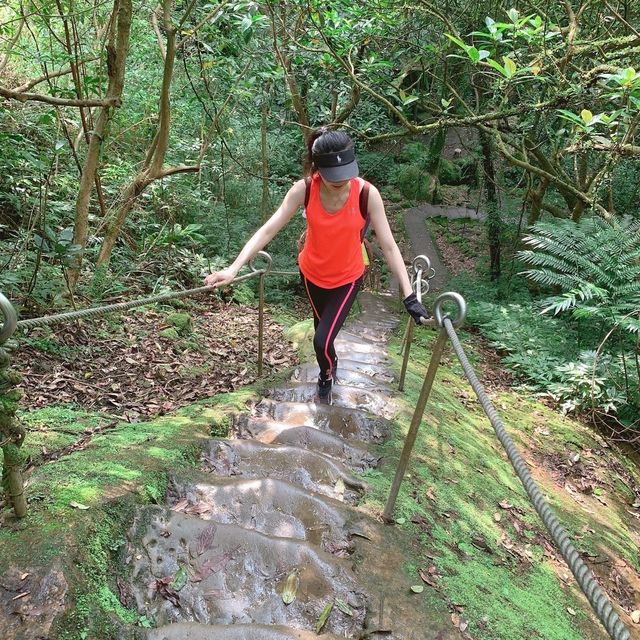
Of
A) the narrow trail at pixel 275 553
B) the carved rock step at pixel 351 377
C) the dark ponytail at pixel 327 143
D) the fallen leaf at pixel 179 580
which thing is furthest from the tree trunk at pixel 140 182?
the fallen leaf at pixel 179 580

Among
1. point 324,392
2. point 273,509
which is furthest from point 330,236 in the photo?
point 273,509

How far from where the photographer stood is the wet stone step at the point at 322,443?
3.18 meters

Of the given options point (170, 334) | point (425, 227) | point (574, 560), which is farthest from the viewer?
point (425, 227)

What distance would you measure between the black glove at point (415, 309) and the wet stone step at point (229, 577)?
48.3 inches

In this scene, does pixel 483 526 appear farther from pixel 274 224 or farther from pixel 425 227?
pixel 425 227

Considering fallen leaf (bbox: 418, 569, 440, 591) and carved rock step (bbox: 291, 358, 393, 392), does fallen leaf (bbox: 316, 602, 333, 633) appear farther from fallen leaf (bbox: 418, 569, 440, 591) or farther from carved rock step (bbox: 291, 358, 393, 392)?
carved rock step (bbox: 291, 358, 393, 392)

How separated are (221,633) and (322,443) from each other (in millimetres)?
1690

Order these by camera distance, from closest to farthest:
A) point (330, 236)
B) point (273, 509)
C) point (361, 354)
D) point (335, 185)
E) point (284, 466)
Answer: point (273, 509), point (284, 466), point (335, 185), point (330, 236), point (361, 354)

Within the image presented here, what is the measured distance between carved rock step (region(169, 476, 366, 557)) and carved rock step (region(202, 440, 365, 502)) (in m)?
0.23

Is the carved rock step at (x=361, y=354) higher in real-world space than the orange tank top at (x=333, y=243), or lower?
lower

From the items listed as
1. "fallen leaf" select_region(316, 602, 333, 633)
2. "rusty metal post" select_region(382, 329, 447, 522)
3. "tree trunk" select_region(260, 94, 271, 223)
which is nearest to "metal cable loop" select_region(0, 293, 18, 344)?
"fallen leaf" select_region(316, 602, 333, 633)

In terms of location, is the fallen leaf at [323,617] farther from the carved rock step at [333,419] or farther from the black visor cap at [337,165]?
the black visor cap at [337,165]

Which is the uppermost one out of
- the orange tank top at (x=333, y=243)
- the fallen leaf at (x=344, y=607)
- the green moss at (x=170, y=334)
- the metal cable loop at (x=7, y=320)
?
the orange tank top at (x=333, y=243)

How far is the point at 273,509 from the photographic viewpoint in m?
2.38
